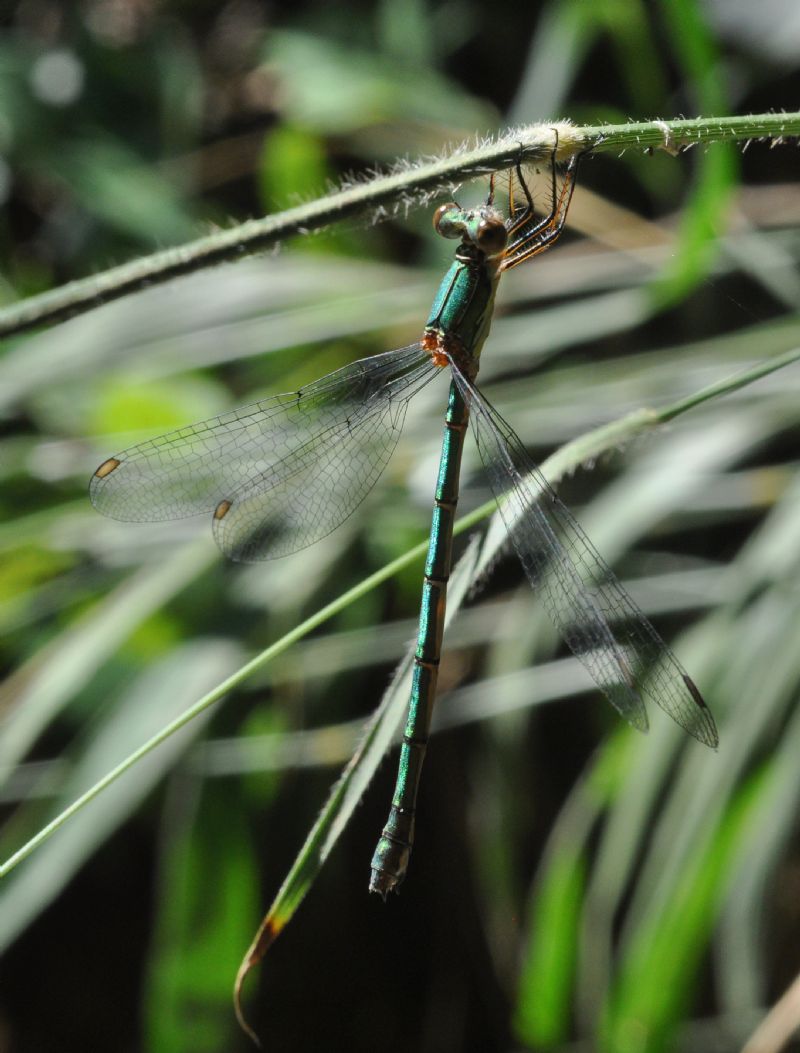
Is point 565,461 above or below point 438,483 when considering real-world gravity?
below

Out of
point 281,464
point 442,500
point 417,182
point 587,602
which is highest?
point 281,464

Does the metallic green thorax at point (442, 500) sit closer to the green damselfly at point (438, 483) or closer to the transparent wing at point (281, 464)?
the green damselfly at point (438, 483)

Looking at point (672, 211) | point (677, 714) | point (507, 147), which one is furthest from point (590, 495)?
point (507, 147)

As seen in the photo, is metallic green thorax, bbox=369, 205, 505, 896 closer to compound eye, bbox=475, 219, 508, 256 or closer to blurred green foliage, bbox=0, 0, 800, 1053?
compound eye, bbox=475, 219, 508, 256

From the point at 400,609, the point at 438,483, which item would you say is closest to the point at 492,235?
the point at 438,483

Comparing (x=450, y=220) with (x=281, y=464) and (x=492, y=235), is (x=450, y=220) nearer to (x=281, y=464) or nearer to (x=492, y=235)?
(x=492, y=235)

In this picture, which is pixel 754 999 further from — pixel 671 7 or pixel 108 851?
pixel 671 7

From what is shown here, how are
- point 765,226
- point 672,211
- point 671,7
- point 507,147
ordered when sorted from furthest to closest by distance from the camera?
point 672,211
point 765,226
point 671,7
point 507,147

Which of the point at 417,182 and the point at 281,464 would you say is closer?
the point at 417,182
